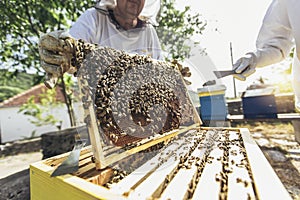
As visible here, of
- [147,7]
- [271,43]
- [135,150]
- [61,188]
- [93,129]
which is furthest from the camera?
[147,7]

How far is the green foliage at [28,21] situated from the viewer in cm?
372

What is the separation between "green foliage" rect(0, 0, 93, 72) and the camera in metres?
3.72

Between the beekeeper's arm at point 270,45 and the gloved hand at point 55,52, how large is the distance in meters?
1.87

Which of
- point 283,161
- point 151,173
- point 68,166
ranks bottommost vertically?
point 283,161

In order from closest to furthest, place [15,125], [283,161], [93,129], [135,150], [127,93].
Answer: [93,129] < [135,150] < [127,93] < [283,161] < [15,125]

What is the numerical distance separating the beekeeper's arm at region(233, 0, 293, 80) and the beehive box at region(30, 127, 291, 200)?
4.03 ft

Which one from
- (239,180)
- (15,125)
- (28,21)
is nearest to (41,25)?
(28,21)

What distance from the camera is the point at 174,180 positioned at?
0.81 meters

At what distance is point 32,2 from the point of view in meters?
3.81

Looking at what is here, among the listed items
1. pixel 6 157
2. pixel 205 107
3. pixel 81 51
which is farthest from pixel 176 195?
pixel 6 157

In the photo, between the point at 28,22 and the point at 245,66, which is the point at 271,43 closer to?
the point at 245,66

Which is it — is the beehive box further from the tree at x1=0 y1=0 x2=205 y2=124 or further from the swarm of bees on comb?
the tree at x1=0 y1=0 x2=205 y2=124

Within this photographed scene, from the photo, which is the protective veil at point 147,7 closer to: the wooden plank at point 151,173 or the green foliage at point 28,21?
the wooden plank at point 151,173

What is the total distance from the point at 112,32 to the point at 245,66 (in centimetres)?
162
